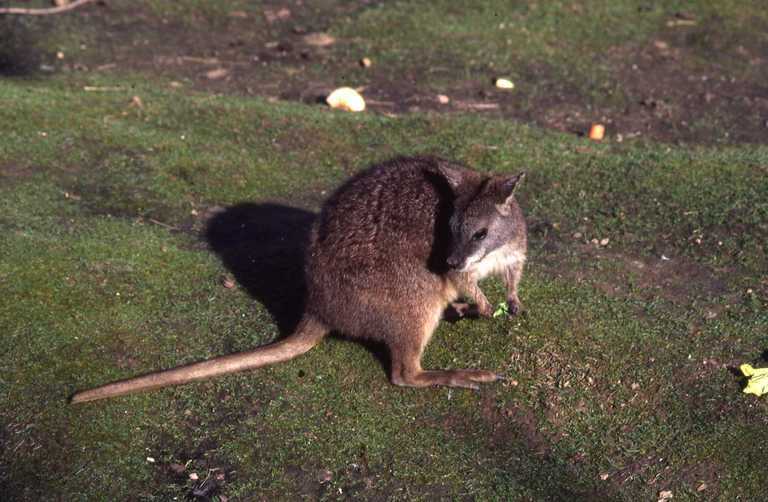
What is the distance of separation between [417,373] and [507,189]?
1.04 metres

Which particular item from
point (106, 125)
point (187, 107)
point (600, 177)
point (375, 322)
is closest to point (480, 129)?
point (600, 177)

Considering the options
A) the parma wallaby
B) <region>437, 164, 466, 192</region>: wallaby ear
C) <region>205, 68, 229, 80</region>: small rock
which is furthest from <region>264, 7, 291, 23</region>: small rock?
<region>437, 164, 466, 192</region>: wallaby ear

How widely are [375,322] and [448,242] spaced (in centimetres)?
56

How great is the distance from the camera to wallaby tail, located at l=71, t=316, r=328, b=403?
4699mm

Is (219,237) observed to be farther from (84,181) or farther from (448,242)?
(448,242)

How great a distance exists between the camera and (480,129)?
26.8 feet

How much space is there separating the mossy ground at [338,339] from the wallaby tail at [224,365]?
0.21 feet

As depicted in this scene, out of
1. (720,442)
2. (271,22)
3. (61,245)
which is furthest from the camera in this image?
(271,22)

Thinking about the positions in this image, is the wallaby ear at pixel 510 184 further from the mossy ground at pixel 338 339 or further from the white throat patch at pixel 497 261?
the mossy ground at pixel 338 339

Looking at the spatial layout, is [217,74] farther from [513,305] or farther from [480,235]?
[480,235]

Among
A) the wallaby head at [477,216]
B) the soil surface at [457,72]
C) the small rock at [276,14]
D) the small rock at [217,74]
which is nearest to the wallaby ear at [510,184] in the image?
the wallaby head at [477,216]

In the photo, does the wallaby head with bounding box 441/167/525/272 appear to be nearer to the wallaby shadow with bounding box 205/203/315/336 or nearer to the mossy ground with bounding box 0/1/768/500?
the mossy ground with bounding box 0/1/768/500

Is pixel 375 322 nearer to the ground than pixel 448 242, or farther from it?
nearer to the ground

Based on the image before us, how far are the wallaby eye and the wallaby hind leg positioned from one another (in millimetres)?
557
